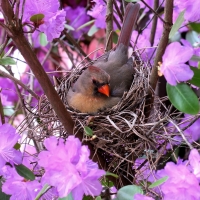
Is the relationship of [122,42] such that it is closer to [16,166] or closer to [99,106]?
[99,106]

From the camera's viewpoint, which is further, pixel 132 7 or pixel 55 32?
pixel 132 7

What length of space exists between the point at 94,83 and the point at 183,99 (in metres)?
0.64

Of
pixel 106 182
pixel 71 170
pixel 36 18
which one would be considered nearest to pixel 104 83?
pixel 106 182

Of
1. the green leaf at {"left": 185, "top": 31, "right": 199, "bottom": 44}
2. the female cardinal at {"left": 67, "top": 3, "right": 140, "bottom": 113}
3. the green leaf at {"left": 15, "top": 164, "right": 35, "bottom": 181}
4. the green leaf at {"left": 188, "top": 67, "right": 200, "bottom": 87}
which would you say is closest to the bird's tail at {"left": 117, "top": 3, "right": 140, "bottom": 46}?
the female cardinal at {"left": 67, "top": 3, "right": 140, "bottom": 113}

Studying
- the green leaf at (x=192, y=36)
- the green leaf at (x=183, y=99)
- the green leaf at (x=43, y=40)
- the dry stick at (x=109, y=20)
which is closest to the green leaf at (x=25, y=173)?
the green leaf at (x=183, y=99)

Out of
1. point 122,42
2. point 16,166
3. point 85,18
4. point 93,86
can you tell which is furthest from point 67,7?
point 16,166

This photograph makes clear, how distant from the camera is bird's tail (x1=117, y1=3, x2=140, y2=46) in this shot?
134 cm

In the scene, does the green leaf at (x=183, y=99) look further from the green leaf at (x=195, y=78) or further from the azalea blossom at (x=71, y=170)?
the azalea blossom at (x=71, y=170)

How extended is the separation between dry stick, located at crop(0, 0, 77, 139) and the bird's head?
478 millimetres

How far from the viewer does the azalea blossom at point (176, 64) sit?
78 centimetres

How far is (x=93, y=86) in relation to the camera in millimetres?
1425

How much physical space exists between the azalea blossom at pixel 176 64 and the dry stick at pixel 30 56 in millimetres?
230

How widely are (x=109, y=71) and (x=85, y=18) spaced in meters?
0.59

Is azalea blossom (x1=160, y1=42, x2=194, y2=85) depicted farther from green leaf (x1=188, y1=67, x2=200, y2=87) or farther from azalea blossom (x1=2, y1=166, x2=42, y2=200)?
azalea blossom (x1=2, y1=166, x2=42, y2=200)
